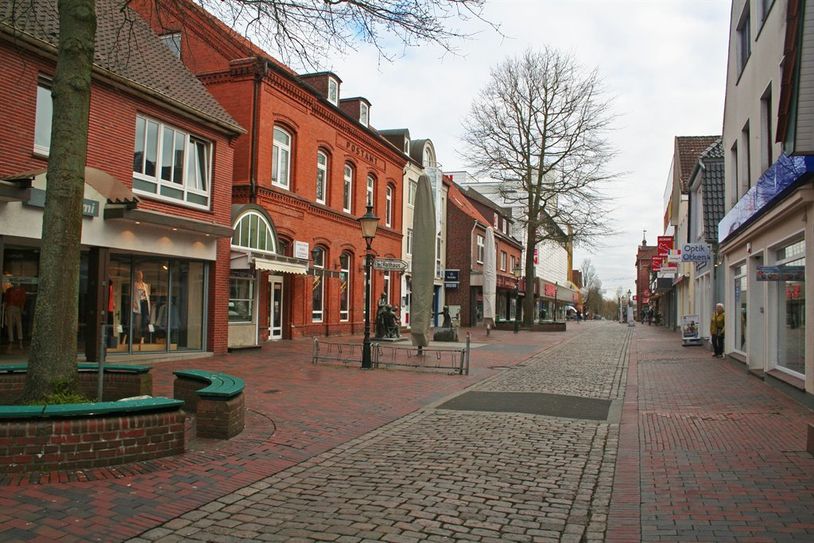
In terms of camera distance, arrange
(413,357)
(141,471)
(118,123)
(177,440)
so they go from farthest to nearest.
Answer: (413,357) → (118,123) → (177,440) → (141,471)

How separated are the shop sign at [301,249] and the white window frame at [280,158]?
1979 mm

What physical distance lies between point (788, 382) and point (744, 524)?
722cm

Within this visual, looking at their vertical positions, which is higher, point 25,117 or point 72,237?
point 25,117

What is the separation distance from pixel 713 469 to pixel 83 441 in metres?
5.68

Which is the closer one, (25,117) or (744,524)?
(744,524)

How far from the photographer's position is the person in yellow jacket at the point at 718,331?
1850 centimetres

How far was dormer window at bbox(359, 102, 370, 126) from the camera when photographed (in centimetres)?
2895

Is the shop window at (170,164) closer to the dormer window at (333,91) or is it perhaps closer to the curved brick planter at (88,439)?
the curved brick planter at (88,439)

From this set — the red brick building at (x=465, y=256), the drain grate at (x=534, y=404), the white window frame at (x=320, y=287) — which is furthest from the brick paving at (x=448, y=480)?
the red brick building at (x=465, y=256)

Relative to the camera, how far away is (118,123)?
44.3ft

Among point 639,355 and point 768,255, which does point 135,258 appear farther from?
point 639,355


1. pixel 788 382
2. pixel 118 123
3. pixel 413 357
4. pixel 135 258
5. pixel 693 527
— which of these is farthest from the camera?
pixel 413 357

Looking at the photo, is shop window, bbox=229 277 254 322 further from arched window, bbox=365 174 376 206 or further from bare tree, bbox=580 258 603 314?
bare tree, bbox=580 258 603 314

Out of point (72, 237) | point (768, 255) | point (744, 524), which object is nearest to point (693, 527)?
point (744, 524)
